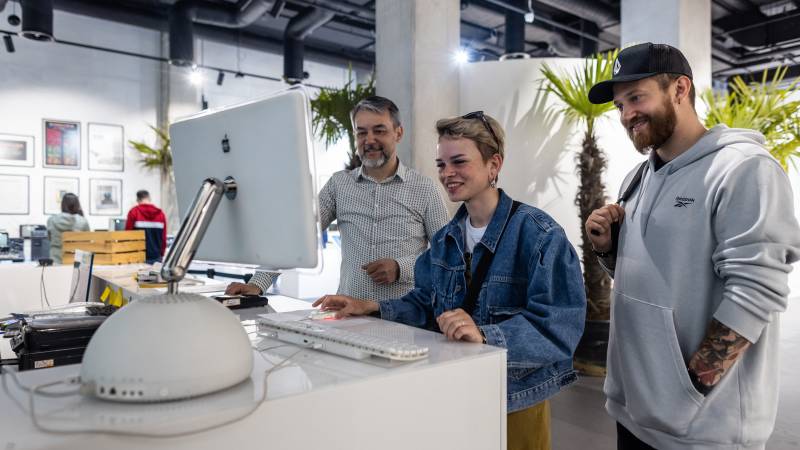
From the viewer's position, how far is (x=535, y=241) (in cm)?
133

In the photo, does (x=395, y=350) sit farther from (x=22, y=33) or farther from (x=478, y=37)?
(x=478, y=37)

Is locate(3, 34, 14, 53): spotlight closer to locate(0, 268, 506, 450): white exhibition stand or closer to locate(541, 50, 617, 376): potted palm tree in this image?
locate(541, 50, 617, 376): potted palm tree

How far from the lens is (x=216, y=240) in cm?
130

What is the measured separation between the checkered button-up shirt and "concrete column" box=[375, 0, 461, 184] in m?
1.47

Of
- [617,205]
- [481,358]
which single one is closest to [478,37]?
[617,205]

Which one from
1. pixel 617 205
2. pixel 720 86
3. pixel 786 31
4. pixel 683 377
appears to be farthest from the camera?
pixel 720 86

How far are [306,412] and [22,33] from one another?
25.1 ft

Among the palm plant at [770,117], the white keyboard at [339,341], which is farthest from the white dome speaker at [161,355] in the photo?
the palm plant at [770,117]

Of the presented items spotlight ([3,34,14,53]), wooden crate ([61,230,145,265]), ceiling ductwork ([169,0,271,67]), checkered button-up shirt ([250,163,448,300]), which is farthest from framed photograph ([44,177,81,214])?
checkered button-up shirt ([250,163,448,300])

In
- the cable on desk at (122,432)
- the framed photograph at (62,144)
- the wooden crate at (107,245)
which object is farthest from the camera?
the framed photograph at (62,144)

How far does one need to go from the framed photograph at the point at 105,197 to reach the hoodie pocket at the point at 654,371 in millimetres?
9912

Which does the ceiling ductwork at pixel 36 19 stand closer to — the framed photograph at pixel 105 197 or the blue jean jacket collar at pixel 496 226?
the framed photograph at pixel 105 197

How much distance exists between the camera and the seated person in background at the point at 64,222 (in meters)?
6.46

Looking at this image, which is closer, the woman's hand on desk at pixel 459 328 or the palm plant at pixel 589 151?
the woman's hand on desk at pixel 459 328
